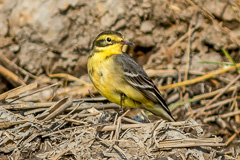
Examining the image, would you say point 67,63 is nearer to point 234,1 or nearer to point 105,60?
point 105,60

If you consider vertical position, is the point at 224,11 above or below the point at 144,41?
above

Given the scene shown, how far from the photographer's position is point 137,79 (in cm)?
617

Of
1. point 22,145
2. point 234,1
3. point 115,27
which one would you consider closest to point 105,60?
point 22,145

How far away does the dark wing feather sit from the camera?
19.6ft

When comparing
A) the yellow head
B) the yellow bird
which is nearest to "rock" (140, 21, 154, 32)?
the yellow bird

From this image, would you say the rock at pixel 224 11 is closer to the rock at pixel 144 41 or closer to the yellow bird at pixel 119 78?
the rock at pixel 144 41

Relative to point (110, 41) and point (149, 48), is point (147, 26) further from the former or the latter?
point (110, 41)

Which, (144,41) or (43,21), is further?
(144,41)

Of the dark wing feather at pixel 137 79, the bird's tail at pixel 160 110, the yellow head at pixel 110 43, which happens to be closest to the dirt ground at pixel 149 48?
the bird's tail at pixel 160 110

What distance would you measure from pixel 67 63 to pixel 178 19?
2.51 m

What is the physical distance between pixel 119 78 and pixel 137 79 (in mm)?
450

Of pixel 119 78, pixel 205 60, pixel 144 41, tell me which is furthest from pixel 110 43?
pixel 205 60

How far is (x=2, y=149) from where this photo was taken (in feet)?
16.6

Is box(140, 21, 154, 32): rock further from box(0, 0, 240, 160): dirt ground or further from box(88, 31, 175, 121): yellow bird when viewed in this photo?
box(88, 31, 175, 121): yellow bird
